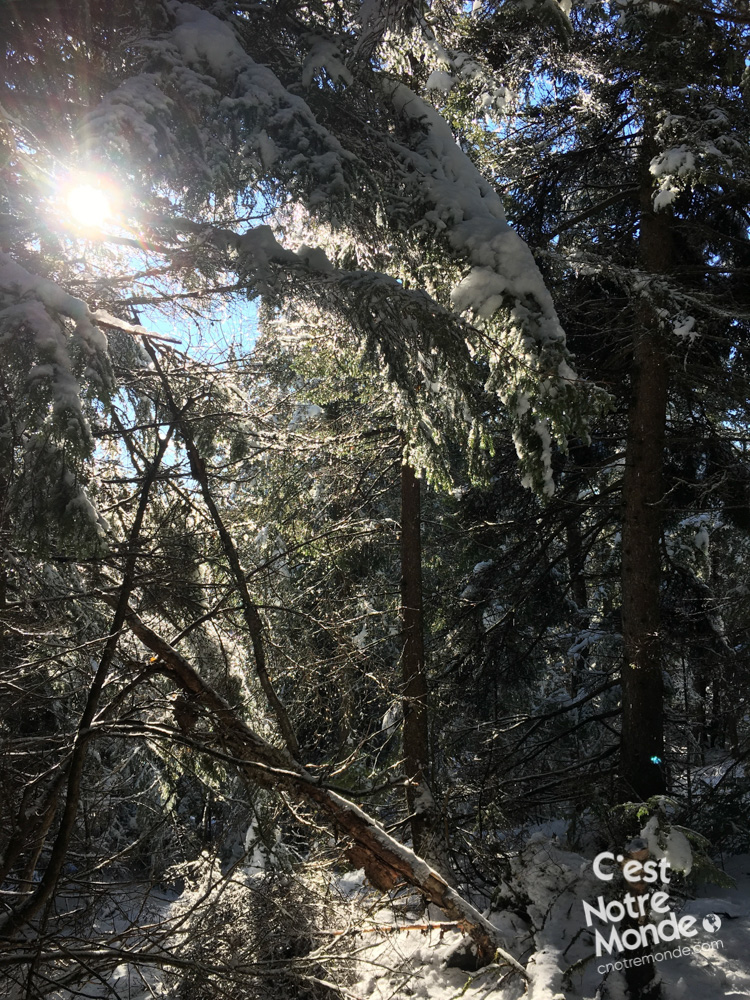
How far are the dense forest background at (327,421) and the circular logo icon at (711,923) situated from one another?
0.25m

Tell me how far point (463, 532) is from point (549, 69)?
483 cm

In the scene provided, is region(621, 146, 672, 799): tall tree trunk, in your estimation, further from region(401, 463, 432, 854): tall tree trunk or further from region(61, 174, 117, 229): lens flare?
region(61, 174, 117, 229): lens flare

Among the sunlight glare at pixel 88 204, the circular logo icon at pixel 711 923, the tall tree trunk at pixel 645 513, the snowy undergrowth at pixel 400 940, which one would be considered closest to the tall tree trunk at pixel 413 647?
the snowy undergrowth at pixel 400 940

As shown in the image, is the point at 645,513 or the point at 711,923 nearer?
the point at 711,923

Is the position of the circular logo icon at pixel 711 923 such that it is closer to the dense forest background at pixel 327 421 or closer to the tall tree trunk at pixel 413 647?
the dense forest background at pixel 327 421

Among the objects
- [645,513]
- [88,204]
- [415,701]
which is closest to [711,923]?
[415,701]

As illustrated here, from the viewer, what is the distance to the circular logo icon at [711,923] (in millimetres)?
5285

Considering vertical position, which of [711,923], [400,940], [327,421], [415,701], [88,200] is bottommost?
[400,940]

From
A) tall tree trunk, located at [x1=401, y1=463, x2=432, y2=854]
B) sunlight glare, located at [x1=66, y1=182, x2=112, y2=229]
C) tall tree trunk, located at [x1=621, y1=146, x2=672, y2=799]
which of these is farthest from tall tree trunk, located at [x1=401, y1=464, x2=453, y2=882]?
sunlight glare, located at [x1=66, y1=182, x2=112, y2=229]

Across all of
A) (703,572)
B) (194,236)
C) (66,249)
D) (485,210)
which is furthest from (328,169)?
(703,572)

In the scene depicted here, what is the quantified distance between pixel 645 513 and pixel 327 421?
149 inches

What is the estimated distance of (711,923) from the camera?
536 cm

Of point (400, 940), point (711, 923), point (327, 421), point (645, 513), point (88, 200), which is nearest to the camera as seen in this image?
point (88, 200)

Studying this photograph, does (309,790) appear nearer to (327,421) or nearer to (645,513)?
(645,513)
